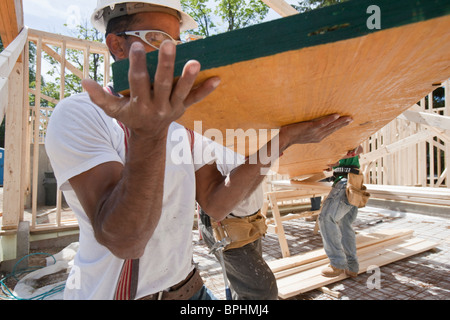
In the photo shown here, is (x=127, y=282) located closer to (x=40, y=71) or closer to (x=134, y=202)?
(x=134, y=202)

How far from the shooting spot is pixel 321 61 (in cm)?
67

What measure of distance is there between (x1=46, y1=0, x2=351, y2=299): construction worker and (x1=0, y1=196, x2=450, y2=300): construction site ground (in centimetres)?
146

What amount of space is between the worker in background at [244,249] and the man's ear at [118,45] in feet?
4.13

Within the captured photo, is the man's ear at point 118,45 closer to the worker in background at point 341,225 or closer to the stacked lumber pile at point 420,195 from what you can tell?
the worker in background at point 341,225

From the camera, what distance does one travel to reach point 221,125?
3.55 ft

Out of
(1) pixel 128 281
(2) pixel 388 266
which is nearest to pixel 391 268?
(2) pixel 388 266

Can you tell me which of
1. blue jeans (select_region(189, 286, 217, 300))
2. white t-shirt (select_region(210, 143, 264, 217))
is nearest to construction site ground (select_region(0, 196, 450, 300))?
white t-shirt (select_region(210, 143, 264, 217))

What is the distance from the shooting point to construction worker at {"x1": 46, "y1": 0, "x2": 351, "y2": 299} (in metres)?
0.66

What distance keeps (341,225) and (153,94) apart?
4.13 meters

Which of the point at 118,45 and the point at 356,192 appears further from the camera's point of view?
the point at 356,192
